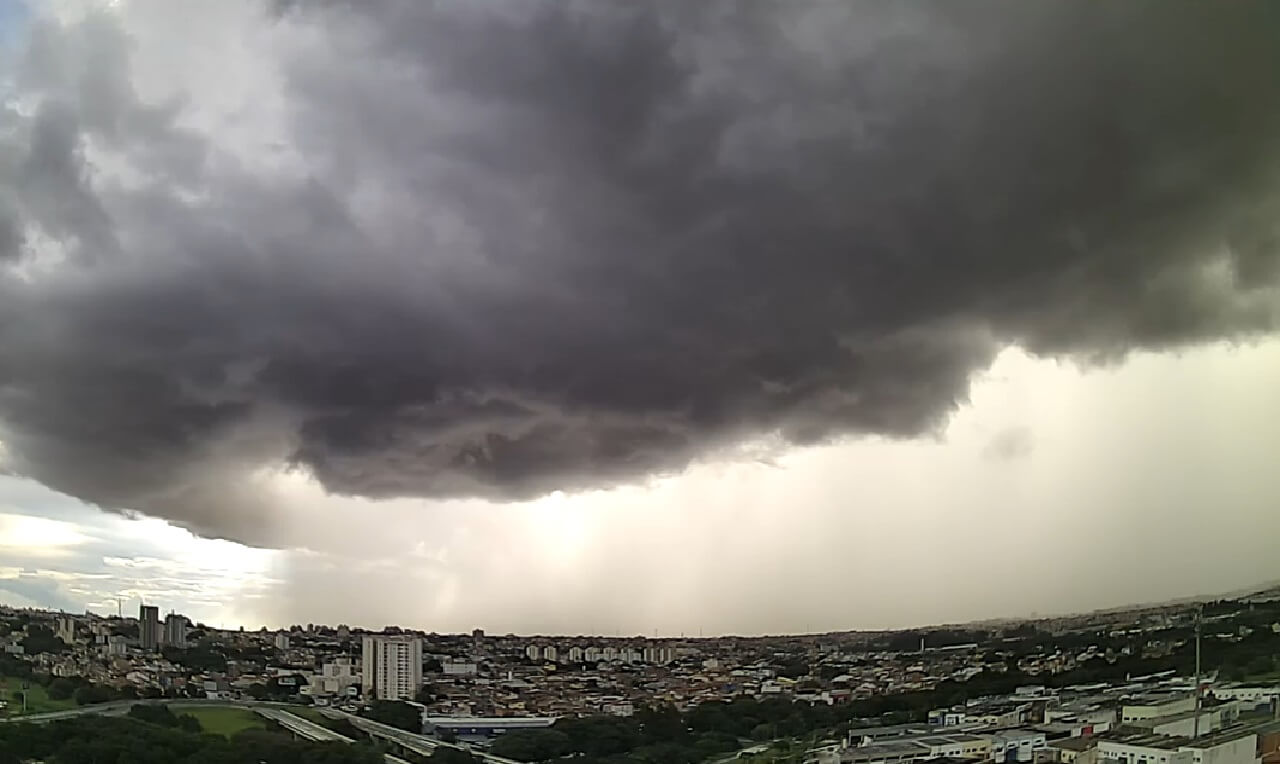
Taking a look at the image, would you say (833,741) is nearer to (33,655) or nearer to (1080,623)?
(1080,623)

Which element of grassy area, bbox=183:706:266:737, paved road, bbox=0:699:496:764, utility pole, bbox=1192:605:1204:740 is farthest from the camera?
grassy area, bbox=183:706:266:737

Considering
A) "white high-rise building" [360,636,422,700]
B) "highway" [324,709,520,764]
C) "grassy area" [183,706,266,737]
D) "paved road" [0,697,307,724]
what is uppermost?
"white high-rise building" [360,636,422,700]

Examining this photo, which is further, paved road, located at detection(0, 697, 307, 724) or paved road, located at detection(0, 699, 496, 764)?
paved road, located at detection(0, 697, 307, 724)

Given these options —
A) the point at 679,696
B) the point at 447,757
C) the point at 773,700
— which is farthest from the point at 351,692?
the point at 773,700

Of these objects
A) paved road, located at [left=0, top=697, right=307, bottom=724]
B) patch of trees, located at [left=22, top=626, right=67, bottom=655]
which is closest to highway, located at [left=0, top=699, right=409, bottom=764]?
paved road, located at [left=0, top=697, right=307, bottom=724]

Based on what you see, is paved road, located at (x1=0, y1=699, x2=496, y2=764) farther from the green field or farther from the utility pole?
the utility pole

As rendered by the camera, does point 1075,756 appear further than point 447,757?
No

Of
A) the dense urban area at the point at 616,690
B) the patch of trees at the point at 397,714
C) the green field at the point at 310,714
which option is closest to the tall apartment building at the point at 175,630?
the dense urban area at the point at 616,690

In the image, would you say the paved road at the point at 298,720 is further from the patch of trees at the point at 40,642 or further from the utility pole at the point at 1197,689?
the utility pole at the point at 1197,689
